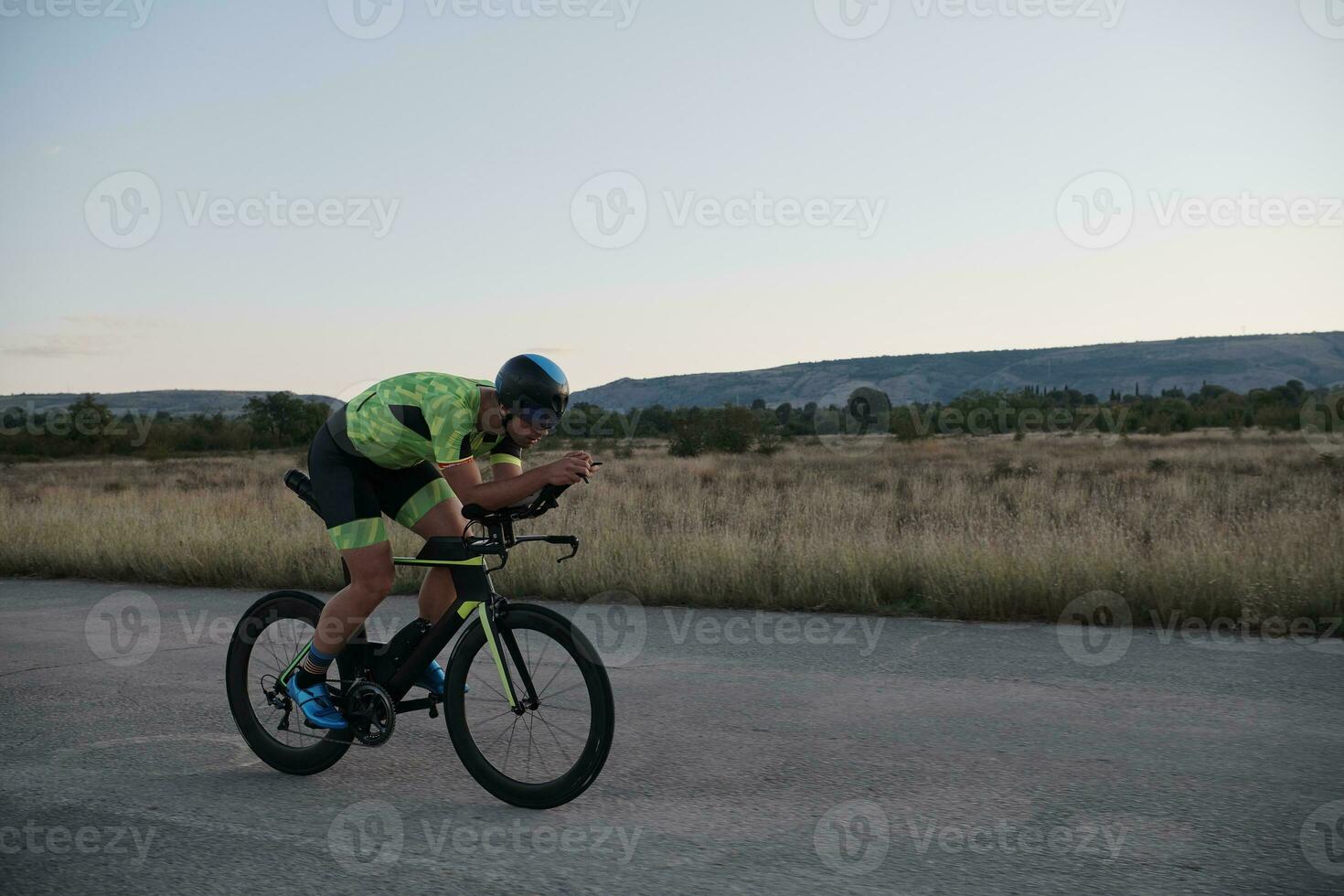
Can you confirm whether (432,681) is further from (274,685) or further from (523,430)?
(523,430)

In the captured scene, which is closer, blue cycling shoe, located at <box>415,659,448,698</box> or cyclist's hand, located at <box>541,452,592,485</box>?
cyclist's hand, located at <box>541,452,592,485</box>

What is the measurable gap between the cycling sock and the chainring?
7.1 inches

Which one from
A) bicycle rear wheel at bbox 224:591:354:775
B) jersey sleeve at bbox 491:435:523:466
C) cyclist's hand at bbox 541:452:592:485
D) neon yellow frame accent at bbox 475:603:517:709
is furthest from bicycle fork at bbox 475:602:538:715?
bicycle rear wheel at bbox 224:591:354:775

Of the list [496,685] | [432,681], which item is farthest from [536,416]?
[432,681]

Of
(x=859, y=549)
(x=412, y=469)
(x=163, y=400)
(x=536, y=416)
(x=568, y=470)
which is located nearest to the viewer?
(x=568, y=470)

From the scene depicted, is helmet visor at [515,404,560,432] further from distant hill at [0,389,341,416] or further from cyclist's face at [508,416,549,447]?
distant hill at [0,389,341,416]

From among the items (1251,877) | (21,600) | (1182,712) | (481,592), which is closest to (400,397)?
(481,592)

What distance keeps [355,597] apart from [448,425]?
3.24ft

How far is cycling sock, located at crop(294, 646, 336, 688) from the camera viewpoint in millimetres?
4473

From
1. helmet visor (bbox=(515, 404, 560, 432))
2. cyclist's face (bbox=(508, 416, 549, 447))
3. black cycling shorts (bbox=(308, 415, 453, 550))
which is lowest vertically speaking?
black cycling shorts (bbox=(308, 415, 453, 550))

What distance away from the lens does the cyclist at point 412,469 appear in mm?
4008

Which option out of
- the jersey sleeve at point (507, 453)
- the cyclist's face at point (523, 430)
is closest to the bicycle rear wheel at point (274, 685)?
the jersey sleeve at point (507, 453)

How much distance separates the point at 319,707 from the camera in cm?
446

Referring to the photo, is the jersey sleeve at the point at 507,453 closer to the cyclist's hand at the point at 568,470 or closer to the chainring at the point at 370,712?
the cyclist's hand at the point at 568,470
